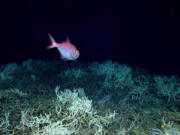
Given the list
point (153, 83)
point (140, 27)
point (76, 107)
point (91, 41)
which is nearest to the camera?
point (76, 107)

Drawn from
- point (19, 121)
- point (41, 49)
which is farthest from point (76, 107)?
point (41, 49)

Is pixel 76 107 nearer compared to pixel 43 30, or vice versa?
pixel 76 107

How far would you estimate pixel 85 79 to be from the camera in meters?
7.22

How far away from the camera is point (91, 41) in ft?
48.1

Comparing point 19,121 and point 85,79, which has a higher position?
point 85,79

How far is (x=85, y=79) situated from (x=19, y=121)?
4.01 m

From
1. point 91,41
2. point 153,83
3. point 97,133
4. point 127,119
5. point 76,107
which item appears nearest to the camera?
point 97,133

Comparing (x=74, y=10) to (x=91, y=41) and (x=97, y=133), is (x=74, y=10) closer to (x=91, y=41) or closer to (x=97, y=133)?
(x=91, y=41)

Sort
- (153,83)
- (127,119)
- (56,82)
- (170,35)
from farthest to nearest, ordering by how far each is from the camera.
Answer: (170,35) < (153,83) < (56,82) < (127,119)

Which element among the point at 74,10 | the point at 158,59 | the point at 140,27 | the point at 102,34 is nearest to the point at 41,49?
the point at 74,10

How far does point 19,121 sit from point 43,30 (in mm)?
11561

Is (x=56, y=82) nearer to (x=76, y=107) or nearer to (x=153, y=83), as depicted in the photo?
(x=76, y=107)

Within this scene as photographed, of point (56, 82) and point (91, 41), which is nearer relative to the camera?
point (56, 82)

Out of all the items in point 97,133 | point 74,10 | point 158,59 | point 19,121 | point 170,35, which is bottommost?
point 97,133
